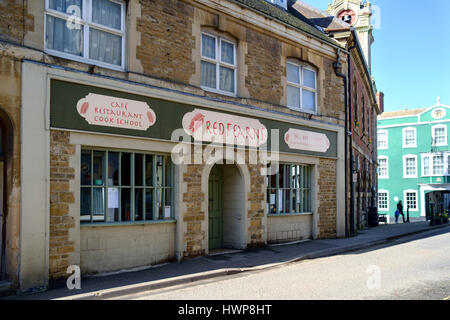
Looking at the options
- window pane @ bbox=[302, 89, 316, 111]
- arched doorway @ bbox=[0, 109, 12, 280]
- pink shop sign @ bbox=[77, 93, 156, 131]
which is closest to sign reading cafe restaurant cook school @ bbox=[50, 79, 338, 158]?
pink shop sign @ bbox=[77, 93, 156, 131]

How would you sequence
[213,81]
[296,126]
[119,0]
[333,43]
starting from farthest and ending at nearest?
[333,43] < [296,126] < [213,81] < [119,0]

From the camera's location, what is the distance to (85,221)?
9000mm

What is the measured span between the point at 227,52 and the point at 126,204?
5368 mm

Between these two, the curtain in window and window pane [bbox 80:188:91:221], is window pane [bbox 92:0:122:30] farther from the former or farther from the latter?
window pane [bbox 80:188:91:221]

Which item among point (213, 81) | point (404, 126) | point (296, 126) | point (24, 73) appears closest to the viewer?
Answer: point (24, 73)

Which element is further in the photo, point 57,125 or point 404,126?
point 404,126

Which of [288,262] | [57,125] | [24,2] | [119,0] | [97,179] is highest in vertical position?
[119,0]

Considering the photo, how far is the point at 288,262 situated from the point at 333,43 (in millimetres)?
8927

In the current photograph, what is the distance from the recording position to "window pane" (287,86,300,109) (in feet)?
47.6

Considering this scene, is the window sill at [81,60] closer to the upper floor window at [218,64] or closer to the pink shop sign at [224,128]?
the pink shop sign at [224,128]

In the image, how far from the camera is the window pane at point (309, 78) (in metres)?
15.2

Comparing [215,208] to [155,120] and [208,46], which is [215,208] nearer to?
[155,120]
